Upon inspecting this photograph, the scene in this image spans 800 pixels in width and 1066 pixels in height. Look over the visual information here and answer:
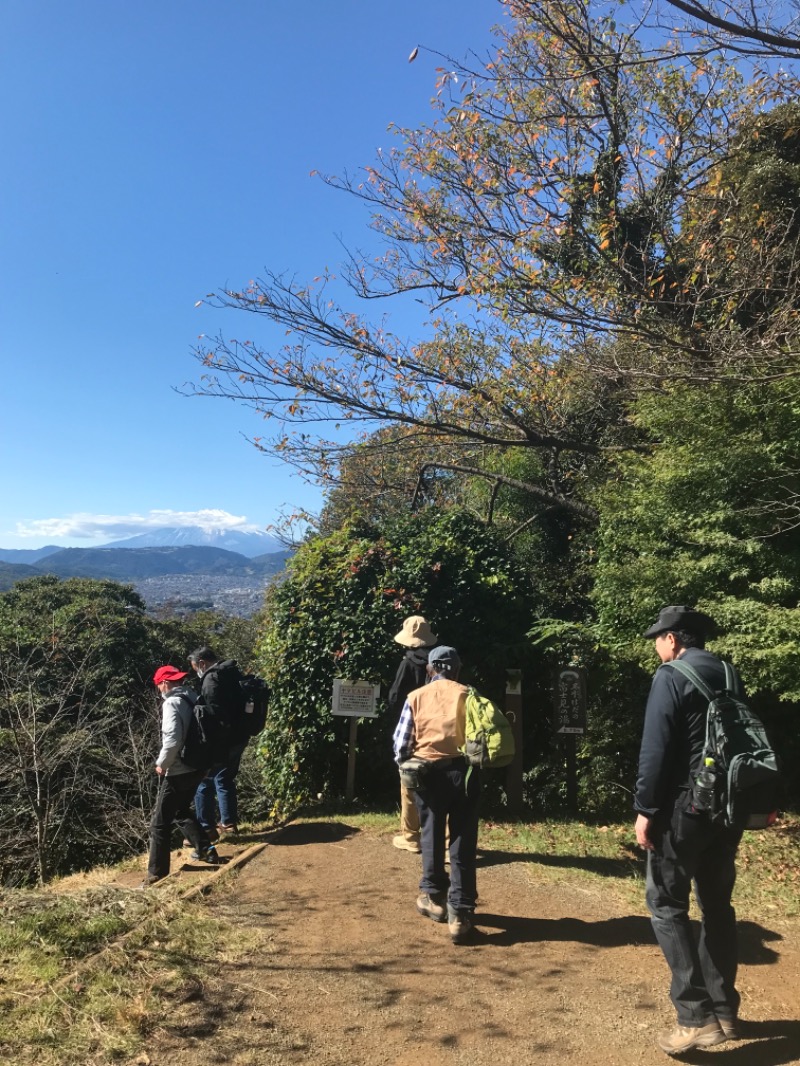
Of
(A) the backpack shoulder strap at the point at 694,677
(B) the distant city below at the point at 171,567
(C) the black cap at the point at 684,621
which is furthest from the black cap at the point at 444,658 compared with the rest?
(B) the distant city below at the point at 171,567

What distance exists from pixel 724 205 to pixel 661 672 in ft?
29.5

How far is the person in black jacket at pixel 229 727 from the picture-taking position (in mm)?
6215

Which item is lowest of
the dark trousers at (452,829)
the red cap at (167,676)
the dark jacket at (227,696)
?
the dark trousers at (452,829)

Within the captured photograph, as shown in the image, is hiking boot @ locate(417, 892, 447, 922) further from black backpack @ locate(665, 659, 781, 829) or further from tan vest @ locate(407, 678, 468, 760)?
black backpack @ locate(665, 659, 781, 829)

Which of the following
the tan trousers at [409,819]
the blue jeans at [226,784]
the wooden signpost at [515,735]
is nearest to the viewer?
the tan trousers at [409,819]

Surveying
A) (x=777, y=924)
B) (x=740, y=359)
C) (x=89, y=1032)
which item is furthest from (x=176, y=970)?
(x=740, y=359)

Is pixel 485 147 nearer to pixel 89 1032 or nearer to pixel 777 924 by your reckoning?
pixel 777 924

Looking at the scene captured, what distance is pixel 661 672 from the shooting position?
3223mm

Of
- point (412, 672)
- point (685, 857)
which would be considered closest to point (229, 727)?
point (412, 672)

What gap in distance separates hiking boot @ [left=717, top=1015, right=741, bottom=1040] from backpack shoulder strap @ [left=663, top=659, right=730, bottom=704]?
1.39 metres

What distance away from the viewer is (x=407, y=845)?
5941mm

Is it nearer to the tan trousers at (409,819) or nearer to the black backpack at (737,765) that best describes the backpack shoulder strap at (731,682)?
the black backpack at (737,765)

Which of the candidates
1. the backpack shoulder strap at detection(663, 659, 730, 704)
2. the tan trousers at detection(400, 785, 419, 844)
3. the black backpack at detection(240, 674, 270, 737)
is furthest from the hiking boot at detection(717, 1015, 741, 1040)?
the black backpack at detection(240, 674, 270, 737)

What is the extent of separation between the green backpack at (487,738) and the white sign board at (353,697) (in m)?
2.96
